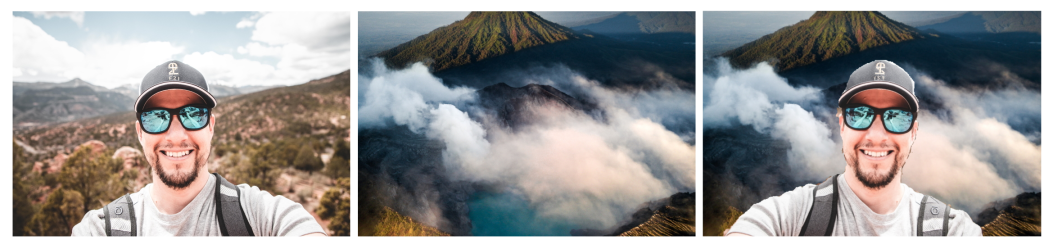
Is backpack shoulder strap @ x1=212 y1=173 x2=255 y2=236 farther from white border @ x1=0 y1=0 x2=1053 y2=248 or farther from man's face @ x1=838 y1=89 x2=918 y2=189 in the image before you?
man's face @ x1=838 y1=89 x2=918 y2=189

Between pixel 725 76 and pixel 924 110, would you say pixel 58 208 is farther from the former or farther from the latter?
pixel 924 110

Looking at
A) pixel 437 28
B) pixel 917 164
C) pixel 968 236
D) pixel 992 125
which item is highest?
pixel 437 28

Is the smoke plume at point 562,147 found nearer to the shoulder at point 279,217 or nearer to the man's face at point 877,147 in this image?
the shoulder at point 279,217

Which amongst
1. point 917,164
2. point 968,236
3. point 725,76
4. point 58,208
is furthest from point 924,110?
point 58,208

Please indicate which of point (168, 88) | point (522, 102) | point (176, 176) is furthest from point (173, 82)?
point (522, 102)

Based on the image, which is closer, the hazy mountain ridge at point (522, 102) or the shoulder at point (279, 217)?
the shoulder at point (279, 217)

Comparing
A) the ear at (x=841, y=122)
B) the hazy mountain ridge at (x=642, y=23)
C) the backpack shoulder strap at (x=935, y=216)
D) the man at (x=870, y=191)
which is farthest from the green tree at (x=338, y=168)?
the backpack shoulder strap at (x=935, y=216)

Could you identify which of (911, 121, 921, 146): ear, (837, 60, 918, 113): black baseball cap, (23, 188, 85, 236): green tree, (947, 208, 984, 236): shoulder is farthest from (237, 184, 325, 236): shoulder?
(947, 208, 984, 236): shoulder
